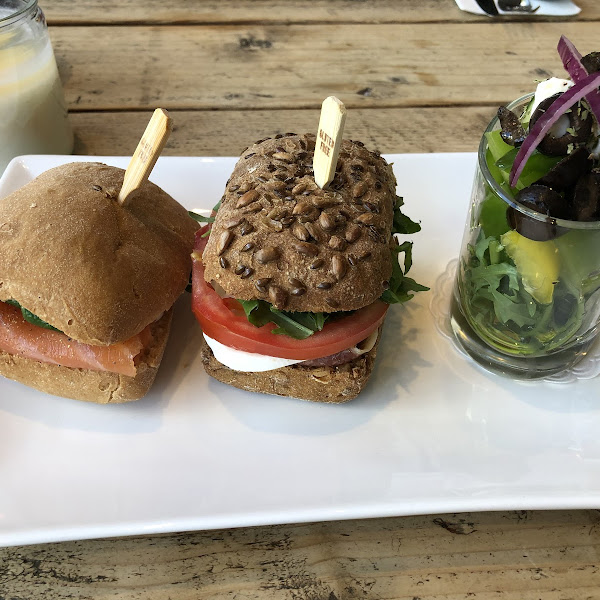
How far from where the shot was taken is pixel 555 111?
1486 mm

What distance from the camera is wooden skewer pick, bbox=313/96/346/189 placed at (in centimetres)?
A: 165

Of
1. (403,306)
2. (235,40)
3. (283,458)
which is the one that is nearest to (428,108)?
(235,40)

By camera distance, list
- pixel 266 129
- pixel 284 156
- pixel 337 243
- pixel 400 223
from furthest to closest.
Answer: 1. pixel 266 129
2. pixel 400 223
3. pixel 284 156
4. pixel 337 243

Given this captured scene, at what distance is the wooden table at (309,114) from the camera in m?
1.58

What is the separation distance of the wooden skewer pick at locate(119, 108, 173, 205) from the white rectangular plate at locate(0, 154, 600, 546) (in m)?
0.53

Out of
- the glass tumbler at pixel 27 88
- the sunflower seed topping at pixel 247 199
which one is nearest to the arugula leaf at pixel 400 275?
the sunflower seed topping at pixel 247 199

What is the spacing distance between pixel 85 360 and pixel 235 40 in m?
2.61

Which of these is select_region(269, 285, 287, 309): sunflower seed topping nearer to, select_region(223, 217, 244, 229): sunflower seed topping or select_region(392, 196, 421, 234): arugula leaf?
select_region(223, 217, 244, 229): sunflower seed topping

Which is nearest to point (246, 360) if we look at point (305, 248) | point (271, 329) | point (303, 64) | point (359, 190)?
point (271, 329)

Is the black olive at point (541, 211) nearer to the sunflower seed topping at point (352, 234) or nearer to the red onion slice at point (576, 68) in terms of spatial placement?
the red onion slice at point (576, 68)

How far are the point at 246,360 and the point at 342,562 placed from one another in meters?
0.61

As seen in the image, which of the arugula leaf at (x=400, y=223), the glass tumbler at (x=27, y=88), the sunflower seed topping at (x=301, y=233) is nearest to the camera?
the sunflower seed topping at (x=301, y=233)

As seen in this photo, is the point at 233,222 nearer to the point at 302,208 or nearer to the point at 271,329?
Answer: the point at 302,208

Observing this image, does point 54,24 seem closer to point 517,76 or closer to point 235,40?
point 235,40
